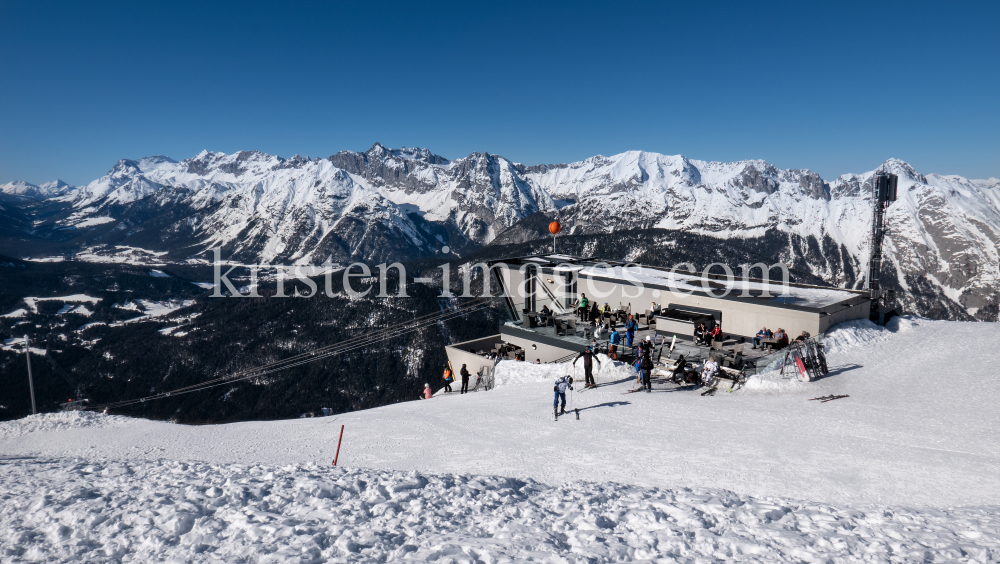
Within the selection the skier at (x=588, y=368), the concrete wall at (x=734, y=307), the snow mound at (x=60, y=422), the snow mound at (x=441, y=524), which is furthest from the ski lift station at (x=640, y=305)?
the snow mound at (x=60, y=422)

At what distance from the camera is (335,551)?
7723mm

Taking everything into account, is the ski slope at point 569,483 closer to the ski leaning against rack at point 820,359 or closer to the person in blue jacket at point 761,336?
the ski leaning against rack at point 820,359

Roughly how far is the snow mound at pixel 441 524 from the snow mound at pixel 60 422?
1317 cm

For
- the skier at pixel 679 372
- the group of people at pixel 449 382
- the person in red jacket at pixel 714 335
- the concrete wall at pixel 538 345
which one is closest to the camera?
the skier at pixel 679 372

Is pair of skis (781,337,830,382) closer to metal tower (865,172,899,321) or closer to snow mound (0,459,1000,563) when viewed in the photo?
metal tower (865,172,899,321)

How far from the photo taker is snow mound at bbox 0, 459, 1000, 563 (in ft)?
25.2

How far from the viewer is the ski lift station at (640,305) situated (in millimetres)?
24281

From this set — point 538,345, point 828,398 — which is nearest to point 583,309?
point 538,345

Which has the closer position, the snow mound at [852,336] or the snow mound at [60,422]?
the snow mound at [60,422]

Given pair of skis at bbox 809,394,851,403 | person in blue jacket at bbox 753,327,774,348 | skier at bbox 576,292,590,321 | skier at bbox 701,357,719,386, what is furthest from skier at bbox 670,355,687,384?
skier at bbox 576,292,590,321

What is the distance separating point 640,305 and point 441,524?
76.3ft

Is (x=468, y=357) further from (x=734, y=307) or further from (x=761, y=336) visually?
(x=761, y=336)

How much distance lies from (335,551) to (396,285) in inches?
6874

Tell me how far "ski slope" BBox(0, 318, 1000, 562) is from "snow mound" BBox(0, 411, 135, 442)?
1835mm
